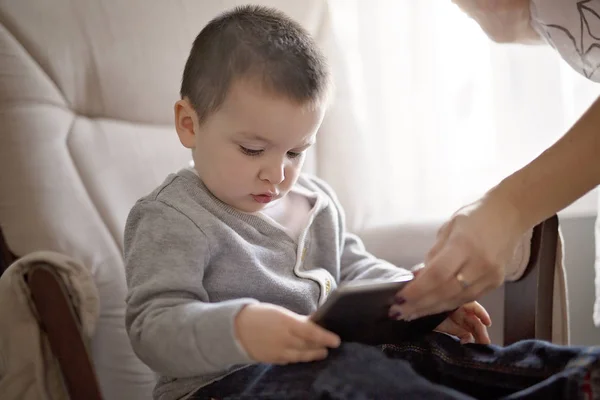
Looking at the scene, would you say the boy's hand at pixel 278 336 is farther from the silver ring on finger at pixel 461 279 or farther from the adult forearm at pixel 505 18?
the adult forearm at pixel 505 18

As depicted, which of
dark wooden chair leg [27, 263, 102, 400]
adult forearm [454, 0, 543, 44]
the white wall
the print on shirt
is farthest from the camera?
the white wall

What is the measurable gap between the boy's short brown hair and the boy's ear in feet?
0.03

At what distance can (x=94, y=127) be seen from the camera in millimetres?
1008

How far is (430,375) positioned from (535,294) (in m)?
0.30

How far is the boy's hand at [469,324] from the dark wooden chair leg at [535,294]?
12 centimetres

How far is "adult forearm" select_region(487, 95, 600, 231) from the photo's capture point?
27.2 inches

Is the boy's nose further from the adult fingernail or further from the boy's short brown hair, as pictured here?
the adult fingernail

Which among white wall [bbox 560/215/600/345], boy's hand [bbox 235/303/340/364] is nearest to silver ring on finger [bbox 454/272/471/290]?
boy's hand [bbox 235/303/340/364]

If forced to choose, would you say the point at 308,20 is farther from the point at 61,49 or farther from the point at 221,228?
the point at 221,228

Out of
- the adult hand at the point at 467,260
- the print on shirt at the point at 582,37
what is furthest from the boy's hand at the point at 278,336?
the print on shirt at the point at 582,37

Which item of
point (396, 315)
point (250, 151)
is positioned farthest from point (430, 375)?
point (250, 151)

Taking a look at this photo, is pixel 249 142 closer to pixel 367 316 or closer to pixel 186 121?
pixel 186 121

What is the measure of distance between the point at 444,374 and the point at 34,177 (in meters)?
0.62

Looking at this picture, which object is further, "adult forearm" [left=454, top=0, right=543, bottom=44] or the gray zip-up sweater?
"adult forearm" [left=454, top=0, right=543, bottom=44]
